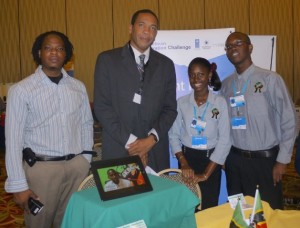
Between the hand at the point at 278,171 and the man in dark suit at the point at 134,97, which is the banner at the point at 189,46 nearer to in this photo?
the man in dark suit at the point at 134,97

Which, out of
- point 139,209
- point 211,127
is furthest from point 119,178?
point 211,127

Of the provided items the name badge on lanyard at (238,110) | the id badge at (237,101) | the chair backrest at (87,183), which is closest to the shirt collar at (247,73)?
the name badge on lanyard at (238,110)

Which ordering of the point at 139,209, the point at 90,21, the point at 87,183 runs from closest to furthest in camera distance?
the point at 139,209
the point at 87,183
the point at 90,21

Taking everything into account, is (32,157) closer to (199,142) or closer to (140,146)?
(140,146)

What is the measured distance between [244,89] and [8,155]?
1824mm

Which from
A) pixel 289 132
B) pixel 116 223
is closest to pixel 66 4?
pixel 289 132

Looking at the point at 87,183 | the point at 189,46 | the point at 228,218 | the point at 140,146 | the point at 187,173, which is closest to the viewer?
the point at 228,218

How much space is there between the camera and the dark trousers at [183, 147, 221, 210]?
8.53 ft

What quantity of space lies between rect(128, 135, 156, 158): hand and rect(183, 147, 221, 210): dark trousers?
1.83ft

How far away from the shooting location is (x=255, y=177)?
254 cm

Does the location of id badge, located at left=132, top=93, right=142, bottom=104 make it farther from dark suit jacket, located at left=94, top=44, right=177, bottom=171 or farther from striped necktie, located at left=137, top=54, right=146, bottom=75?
striped necktie, located at left=137, top=54, right=146, bottom=75

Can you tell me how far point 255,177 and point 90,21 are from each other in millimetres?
5888

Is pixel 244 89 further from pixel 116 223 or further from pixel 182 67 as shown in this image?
pixel 116 223

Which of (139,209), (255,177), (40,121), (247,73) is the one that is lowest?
(255,177)
